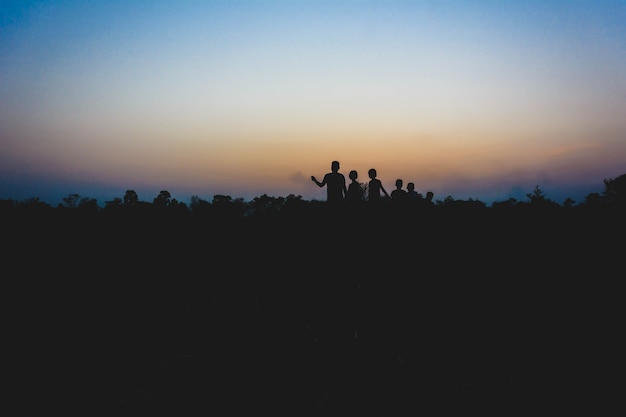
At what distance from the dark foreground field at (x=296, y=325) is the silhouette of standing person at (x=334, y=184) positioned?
0.88m

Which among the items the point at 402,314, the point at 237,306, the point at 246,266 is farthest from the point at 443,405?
the point at 246,266

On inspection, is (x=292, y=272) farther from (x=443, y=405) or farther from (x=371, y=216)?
(x=371, y=216)

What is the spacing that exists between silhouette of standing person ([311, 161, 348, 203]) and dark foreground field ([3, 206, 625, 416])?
88 cm

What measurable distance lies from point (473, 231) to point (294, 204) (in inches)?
404

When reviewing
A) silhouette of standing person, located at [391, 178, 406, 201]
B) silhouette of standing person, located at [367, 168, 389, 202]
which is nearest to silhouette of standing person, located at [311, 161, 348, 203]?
silhouette of standing person, located at [367, 168, 389, 202]

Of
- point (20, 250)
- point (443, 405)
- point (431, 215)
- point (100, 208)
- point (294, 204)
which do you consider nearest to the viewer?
point (443, 405)

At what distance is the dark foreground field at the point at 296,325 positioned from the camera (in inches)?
201

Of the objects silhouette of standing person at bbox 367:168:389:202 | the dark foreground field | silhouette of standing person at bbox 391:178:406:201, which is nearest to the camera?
the dark foreground field

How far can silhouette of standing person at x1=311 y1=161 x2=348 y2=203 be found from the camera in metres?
11.5

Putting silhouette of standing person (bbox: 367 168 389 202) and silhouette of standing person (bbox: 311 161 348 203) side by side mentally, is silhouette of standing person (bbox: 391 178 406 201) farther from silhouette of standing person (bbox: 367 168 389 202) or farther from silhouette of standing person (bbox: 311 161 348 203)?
silhouette of standing person (bbox: 311 161 348 203)

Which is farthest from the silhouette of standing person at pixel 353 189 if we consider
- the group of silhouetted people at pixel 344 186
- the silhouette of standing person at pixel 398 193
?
the silhouette of standing person at pixel 398 193

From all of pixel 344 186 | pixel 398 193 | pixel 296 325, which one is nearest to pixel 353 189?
pixel 344 186

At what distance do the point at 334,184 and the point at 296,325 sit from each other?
18.7 ft

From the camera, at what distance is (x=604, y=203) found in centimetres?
2505
